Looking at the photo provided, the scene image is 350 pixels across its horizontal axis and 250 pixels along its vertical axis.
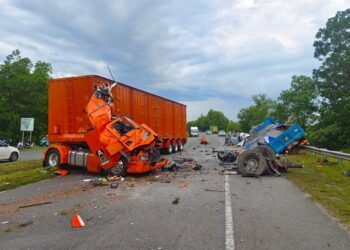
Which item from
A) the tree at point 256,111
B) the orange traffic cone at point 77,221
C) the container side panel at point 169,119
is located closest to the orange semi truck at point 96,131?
the orange traffic cone at point 77,221

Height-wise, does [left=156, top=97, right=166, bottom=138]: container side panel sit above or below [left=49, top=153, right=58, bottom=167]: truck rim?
above

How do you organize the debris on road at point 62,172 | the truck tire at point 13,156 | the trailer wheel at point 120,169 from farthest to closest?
1. the truck tire at point 13,156
2. the debris on road at point 62,172
3. the trailer wheel at point 120,169

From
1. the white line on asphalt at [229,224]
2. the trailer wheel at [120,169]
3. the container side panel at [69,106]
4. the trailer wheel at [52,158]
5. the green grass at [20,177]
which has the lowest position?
the white line on asphalt at [229,224]

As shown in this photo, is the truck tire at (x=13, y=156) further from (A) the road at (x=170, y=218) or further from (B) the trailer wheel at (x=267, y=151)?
(B) the trailer wheel at (x=267, y=151)

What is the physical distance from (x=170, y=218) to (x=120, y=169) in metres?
6.19

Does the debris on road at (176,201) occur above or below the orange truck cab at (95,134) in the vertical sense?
below

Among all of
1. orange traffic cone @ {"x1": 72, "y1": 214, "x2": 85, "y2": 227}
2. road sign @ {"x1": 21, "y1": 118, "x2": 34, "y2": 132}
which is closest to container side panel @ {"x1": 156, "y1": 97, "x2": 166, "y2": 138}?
orange traffic cone @ {"x1": 72, "y1": 214, "x2": 85, "y2": 227}

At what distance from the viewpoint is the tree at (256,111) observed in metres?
111

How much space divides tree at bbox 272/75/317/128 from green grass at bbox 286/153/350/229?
114 ft

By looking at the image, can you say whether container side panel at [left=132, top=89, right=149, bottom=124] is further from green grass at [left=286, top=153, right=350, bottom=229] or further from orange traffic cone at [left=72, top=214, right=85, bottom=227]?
orange traffic cone at [left=72, top=214, right=85, bottom=227]

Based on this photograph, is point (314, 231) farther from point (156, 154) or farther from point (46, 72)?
point (46, 72)

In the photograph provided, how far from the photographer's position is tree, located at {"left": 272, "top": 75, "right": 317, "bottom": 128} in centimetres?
5004

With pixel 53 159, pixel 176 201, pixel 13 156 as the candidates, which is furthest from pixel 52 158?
pixel 176 201

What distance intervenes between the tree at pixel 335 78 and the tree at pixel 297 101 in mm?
10644
